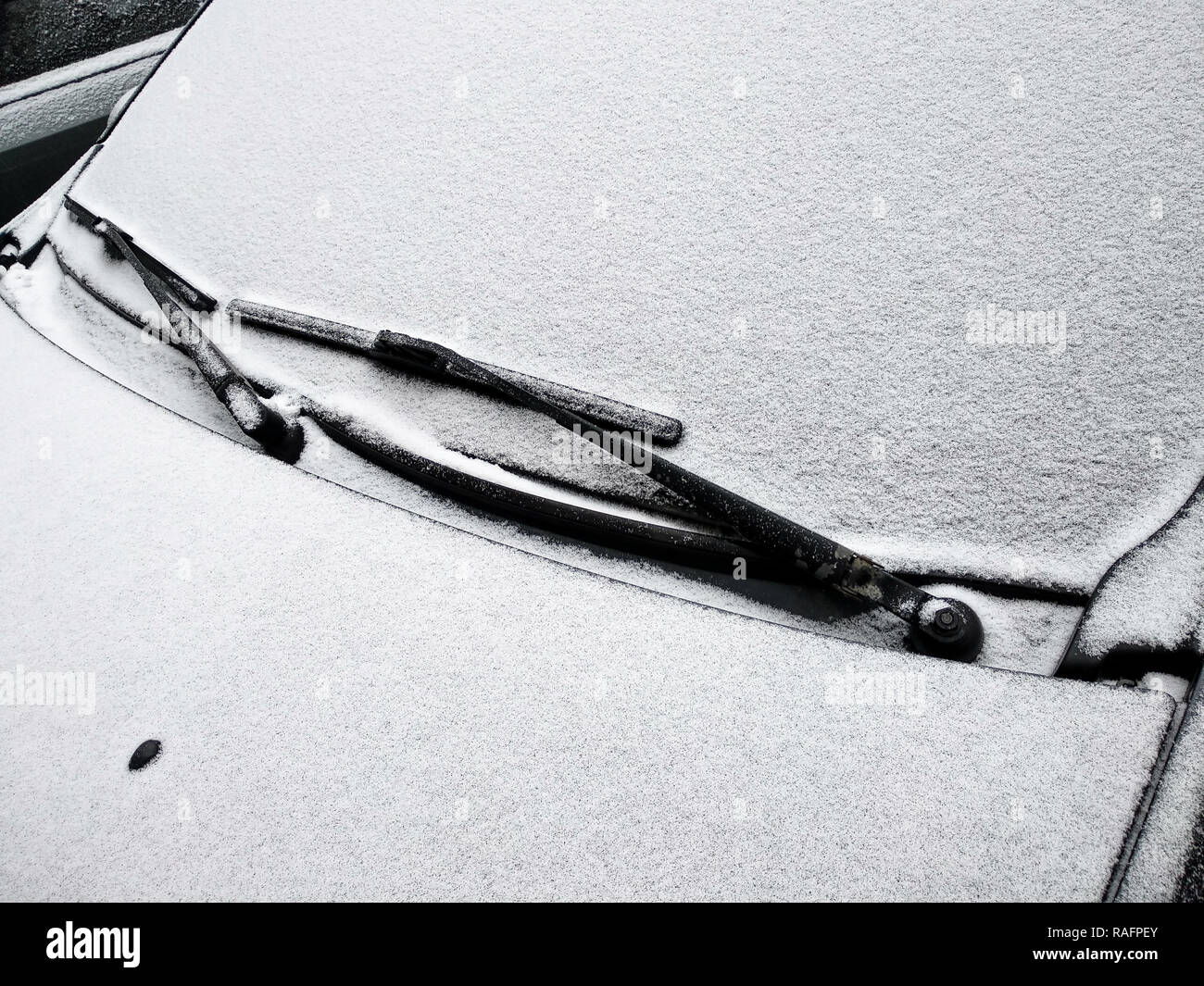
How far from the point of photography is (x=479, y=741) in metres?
0.92

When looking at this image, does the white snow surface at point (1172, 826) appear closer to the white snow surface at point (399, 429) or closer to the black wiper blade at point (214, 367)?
the white snow surface at point (399, 429)

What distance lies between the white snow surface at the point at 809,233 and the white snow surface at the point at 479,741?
0.23m

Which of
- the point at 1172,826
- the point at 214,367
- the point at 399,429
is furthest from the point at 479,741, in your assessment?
the point at 214,367

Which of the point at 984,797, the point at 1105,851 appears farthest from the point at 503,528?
the point at 1105,851

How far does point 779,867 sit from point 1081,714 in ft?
1.22

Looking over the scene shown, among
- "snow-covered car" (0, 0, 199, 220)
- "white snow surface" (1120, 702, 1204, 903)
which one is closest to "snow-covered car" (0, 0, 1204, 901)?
"white snow surface" (1120, 702, 1204, 903)

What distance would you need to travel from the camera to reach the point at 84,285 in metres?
1.62

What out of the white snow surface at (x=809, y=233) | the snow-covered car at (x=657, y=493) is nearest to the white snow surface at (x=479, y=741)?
the snow-covered car at (x=657, y=493)

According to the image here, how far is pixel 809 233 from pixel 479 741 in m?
0.86

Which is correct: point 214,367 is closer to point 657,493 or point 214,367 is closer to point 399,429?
point 399,429

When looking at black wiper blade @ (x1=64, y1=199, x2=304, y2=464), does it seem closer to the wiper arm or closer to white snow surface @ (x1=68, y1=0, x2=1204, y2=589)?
white snow surface @ (x1=68, y1=0, x2=1204, y2=589)

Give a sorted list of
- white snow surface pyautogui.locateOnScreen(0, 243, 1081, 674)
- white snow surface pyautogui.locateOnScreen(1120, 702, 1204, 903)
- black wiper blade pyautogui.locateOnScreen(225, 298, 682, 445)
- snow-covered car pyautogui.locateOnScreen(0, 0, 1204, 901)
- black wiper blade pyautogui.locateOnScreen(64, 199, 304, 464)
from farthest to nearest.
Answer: black wiper blade pyautogui.locateOnScreen(64, 199, 304, 464) < black wiper blade pyautogui.locateOnScreen(225, 298, 682, 445) < white snow surface pyautogui.locateOnScreen(0, 243, 1081, 674) < snow-covered car pyautogui.locateOnScreen(0, 0, 1204, 901) < white snow surface pyautogui.locateOnScreen(1120, 702, 1204, 903)

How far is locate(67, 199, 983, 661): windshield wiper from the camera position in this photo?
942mm

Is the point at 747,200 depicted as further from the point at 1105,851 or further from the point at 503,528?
the point at 1105,851
